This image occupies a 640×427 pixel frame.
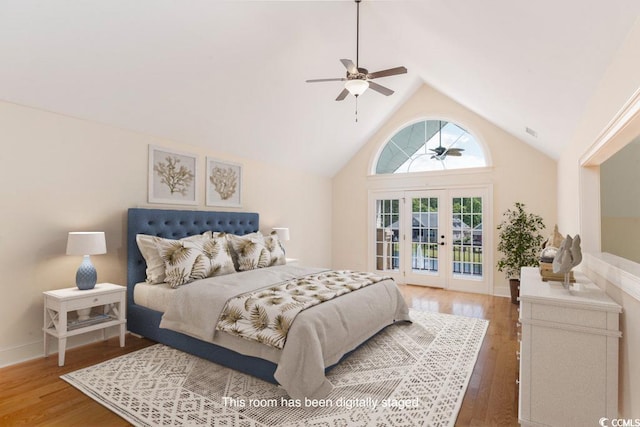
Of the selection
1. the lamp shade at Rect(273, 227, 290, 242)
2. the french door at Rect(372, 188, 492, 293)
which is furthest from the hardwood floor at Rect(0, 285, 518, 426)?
the lamp shade at Rect(273, 227, 290, 242)

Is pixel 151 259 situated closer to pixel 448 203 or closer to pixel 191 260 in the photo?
pixel 191 260

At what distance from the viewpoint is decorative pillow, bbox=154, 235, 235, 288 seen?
126 inches

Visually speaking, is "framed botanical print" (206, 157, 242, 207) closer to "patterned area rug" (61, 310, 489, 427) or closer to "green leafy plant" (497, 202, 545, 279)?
"patterned area rug" (61, 310, 489, 427)

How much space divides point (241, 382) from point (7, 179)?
2573 millimetres

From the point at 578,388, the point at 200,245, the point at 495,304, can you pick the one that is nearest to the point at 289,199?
the point at 200,245

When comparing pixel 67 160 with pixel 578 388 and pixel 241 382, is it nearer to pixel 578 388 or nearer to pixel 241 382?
pixel 241 382

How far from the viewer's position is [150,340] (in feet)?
10.9

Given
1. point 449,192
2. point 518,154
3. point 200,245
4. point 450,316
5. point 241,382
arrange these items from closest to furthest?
point 241,382, point 200,245, point 450,316, point 518,154, point 449,192

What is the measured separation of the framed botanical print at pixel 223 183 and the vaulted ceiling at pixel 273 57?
25 cm

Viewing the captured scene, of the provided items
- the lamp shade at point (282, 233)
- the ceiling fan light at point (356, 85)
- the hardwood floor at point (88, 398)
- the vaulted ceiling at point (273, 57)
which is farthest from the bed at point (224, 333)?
the ceiling fan light at point (356, 85)

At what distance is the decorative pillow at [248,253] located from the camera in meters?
3.99

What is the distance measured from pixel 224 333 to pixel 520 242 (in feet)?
14.7

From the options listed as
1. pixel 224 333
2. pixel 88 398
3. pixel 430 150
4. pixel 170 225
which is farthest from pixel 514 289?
pixel 88 398

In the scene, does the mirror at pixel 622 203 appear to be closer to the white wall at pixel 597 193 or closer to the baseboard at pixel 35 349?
the white wall at pixel 597 193
